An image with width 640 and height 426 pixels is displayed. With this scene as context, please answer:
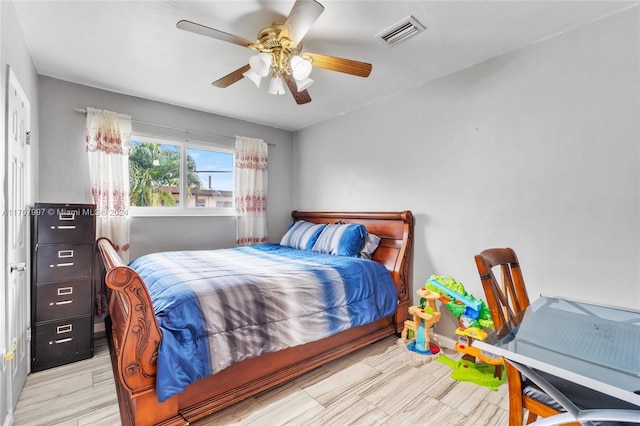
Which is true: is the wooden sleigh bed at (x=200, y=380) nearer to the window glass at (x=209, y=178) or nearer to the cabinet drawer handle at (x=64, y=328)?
the cabinet drawer handle at (x=64, y=328)

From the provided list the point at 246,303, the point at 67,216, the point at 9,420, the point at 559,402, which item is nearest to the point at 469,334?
the point at 559,402

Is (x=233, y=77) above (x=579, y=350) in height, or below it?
above

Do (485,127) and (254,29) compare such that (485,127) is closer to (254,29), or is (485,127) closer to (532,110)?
(532,110)

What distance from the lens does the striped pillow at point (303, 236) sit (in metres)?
3.39

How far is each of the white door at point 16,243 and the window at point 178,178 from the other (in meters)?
1.08

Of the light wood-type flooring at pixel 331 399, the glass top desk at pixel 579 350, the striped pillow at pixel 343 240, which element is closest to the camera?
the glass top desk at pixel 579 350

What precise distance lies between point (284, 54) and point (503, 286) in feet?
6.05

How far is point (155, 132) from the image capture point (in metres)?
3.22

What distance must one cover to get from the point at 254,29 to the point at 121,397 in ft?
8.21

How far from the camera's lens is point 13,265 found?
1.64 meters

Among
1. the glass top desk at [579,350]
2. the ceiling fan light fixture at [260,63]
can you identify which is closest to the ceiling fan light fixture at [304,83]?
the ceiling fan light fixture at [260,63]

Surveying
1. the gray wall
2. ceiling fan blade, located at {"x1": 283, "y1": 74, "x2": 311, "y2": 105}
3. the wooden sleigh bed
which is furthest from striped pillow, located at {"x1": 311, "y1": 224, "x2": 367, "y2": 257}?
ceiling fan blade, located at {"x1": 283, "y1": 74, "x2": 311, "y2": 105}

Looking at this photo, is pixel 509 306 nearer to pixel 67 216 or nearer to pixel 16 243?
pixel 16 243

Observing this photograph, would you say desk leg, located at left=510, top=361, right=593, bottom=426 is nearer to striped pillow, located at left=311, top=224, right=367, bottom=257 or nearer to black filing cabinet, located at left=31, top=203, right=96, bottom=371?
striped pillow, located at left=311, top=224, right=367, bottom=257
